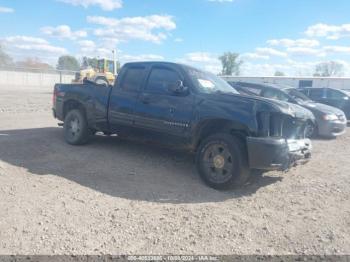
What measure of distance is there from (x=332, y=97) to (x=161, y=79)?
11.0 m

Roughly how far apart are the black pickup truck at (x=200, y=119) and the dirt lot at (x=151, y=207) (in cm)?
46

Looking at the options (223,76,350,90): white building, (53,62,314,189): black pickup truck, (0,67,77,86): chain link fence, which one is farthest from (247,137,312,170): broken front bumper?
(0,67,77,86): chain link fence

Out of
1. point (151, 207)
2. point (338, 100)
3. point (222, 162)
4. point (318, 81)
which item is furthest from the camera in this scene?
point (318, 81)

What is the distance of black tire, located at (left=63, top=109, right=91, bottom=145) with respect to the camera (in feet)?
23.7

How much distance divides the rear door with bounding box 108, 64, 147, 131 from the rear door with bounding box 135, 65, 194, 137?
0.53 ft

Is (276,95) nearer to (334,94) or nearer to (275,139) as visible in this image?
(334,94)

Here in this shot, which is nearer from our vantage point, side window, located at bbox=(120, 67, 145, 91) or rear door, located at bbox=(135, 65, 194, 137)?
rear door, located at bbox=(135, 65, 194, 137)

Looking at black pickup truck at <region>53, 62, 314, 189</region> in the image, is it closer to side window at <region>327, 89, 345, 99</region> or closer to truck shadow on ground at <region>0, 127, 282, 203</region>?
truck shadow on ground at <region>0, 127, 282, 203</region>

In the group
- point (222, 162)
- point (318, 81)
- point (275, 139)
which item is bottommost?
point (222, 162)

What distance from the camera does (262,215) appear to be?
14.5 ft

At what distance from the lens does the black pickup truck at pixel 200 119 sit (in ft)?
16.3

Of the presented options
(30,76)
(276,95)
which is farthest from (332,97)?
(30,76)

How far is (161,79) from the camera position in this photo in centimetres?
619

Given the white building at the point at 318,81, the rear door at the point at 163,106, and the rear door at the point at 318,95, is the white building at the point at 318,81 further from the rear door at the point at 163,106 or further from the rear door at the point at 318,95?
the rear door at the point at 163,106
